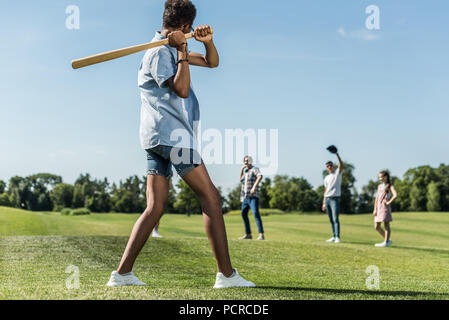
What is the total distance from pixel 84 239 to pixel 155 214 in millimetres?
6579

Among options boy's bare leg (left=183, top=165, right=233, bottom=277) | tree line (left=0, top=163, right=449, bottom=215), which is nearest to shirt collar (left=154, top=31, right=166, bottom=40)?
boy's bare leg (left=183, top=165, right=233, bottom=277)

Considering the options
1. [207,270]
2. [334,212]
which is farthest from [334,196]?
[207,270]

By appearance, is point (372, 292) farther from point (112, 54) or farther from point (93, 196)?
point (93, 196)

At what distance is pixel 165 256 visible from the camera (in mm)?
8523

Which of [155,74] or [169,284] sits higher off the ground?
[155,74]

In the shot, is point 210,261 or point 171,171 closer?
point 171,171

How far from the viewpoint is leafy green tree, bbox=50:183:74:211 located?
69.2m

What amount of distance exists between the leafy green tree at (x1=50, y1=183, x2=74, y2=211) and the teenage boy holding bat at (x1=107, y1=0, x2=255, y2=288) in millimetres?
68607

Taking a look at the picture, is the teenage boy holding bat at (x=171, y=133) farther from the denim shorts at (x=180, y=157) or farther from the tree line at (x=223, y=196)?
the tree line at (x=223, y=196)

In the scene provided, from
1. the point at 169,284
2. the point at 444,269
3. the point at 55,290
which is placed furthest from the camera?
the point at 444,269

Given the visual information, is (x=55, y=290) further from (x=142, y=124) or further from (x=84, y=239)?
(x=84, y=239)

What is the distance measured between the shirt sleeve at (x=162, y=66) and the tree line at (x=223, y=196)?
5115cm
